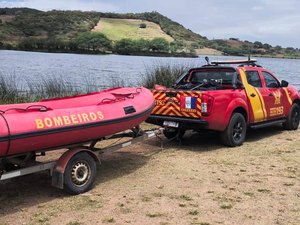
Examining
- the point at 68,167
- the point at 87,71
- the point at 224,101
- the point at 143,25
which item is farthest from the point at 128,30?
the point at 68,167

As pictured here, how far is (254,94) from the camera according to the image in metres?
10.0

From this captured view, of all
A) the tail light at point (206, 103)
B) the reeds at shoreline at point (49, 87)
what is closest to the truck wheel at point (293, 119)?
the tail light at point (206, 103)

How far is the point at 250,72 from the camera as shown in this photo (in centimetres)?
1027

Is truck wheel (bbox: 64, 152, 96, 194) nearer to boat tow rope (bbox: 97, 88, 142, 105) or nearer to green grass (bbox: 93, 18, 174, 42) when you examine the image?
boat tow rope (bbox: 97, 88, 142, 105)

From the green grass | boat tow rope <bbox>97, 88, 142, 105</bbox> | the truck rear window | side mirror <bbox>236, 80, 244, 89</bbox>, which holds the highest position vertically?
the green grass

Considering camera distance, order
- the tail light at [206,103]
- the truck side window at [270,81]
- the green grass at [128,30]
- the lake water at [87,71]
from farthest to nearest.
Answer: the green grass at [128,30], the lake water at [87,71], the truck side window at [270,81], the tail light at [206,103]

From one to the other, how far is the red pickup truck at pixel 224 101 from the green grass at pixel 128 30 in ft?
216

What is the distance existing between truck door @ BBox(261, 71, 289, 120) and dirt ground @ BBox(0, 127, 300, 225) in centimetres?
162

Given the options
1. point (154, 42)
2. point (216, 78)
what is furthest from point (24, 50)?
point (216, 78)

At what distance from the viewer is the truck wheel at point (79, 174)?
6.10 metres

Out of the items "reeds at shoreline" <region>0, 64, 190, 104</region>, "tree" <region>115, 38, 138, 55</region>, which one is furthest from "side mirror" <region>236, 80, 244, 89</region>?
"tree" <region>115, 38, 138, 55</region>

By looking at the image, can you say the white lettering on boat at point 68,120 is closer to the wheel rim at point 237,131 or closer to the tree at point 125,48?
the wheel rim at point 237,131

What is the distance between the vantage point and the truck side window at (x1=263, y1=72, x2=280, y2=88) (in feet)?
35.4

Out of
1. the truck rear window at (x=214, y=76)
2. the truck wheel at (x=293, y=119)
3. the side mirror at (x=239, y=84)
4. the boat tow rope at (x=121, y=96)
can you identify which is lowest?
the truck wheel at (x=293, y=119)
